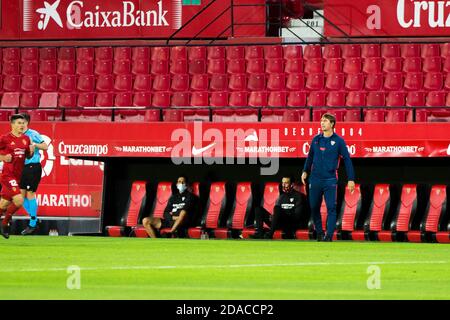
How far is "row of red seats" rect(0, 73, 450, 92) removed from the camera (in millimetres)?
25655

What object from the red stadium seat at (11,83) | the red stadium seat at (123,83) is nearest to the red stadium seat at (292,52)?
the red stadium seat at (123,83)

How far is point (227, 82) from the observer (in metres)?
26.5

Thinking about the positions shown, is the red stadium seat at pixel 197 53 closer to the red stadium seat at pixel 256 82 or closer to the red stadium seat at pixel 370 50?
the red stadium seat at pixel 256 82

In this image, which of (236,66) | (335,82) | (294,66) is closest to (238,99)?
(236,66)

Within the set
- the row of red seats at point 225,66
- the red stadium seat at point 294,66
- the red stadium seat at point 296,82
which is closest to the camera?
the red stadium seat at point 296,82

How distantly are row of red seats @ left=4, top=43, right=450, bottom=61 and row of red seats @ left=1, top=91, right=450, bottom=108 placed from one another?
1.34m

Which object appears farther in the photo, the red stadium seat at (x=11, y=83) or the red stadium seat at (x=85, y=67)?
the red stadium seat at (x=85, y=67)

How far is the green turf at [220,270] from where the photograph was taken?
9.73m

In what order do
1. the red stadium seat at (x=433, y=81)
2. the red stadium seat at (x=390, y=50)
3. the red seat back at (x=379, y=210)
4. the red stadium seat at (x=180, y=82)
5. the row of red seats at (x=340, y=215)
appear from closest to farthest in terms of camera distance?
the row of red seats at (x=340, y=215) → the red seat back at (x=379, y=210) → the red stadium seat at (x=433, y=81) → the red stadium seat at (x=390, y=50) → the red stadium seat at (x=180, y=82)

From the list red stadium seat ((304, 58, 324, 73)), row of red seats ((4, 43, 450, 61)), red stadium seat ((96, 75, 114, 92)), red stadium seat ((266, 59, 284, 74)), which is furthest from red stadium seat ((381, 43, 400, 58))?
red stadium seat ((96, 75, 114, 92))

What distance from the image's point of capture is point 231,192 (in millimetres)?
24406

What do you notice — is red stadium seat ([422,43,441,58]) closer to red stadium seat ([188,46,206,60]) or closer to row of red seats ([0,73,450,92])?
row of red seats ([0,73,450,92])

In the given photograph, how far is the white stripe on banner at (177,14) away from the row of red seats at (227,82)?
9.68 ft
